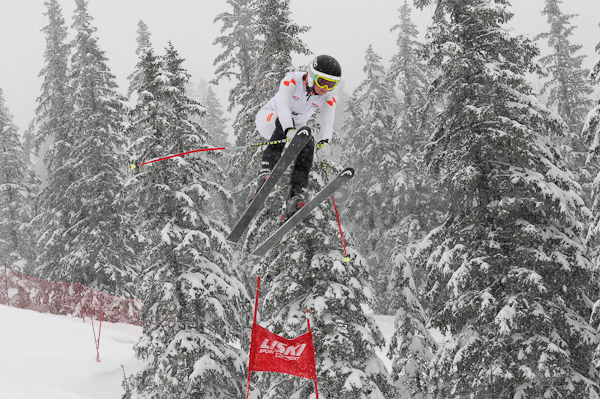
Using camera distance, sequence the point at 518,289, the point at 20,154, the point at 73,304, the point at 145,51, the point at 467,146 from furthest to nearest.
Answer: the point at 20,154 < the point at 73,304 < the point at 145,51 < the point at 467,146 < the point at 518,289

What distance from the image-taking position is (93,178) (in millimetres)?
20172

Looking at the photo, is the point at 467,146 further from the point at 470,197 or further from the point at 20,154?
the point at 20,154

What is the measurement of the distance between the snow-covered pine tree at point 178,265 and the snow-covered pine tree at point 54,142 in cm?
1074

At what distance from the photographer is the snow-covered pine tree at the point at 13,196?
2666 cm

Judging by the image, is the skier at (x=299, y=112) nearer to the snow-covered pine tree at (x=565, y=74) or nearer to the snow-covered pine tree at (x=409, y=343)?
the snow-covered pine tree at (x=409, y=343)

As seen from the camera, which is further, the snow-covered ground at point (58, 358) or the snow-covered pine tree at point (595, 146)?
the snow-covered ground at point (58, 358)

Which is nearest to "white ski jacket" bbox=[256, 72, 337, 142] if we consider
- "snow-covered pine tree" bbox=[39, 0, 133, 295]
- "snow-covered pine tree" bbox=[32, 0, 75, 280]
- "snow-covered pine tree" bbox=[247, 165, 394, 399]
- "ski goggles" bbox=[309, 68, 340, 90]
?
"ski goggles" bbox=[309, 68, 340, 90]

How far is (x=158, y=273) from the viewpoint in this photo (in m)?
11.6

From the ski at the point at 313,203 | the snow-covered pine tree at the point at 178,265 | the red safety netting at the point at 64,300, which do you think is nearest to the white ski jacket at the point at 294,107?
the ski at the point at 313,203

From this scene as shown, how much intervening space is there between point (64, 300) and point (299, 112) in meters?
16.4

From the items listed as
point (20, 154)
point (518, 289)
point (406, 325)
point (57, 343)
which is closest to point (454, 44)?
point (518, 289)

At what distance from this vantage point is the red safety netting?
19.0 metres

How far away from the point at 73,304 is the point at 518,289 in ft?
53.1

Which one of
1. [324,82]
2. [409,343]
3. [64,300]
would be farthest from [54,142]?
[324,82]
